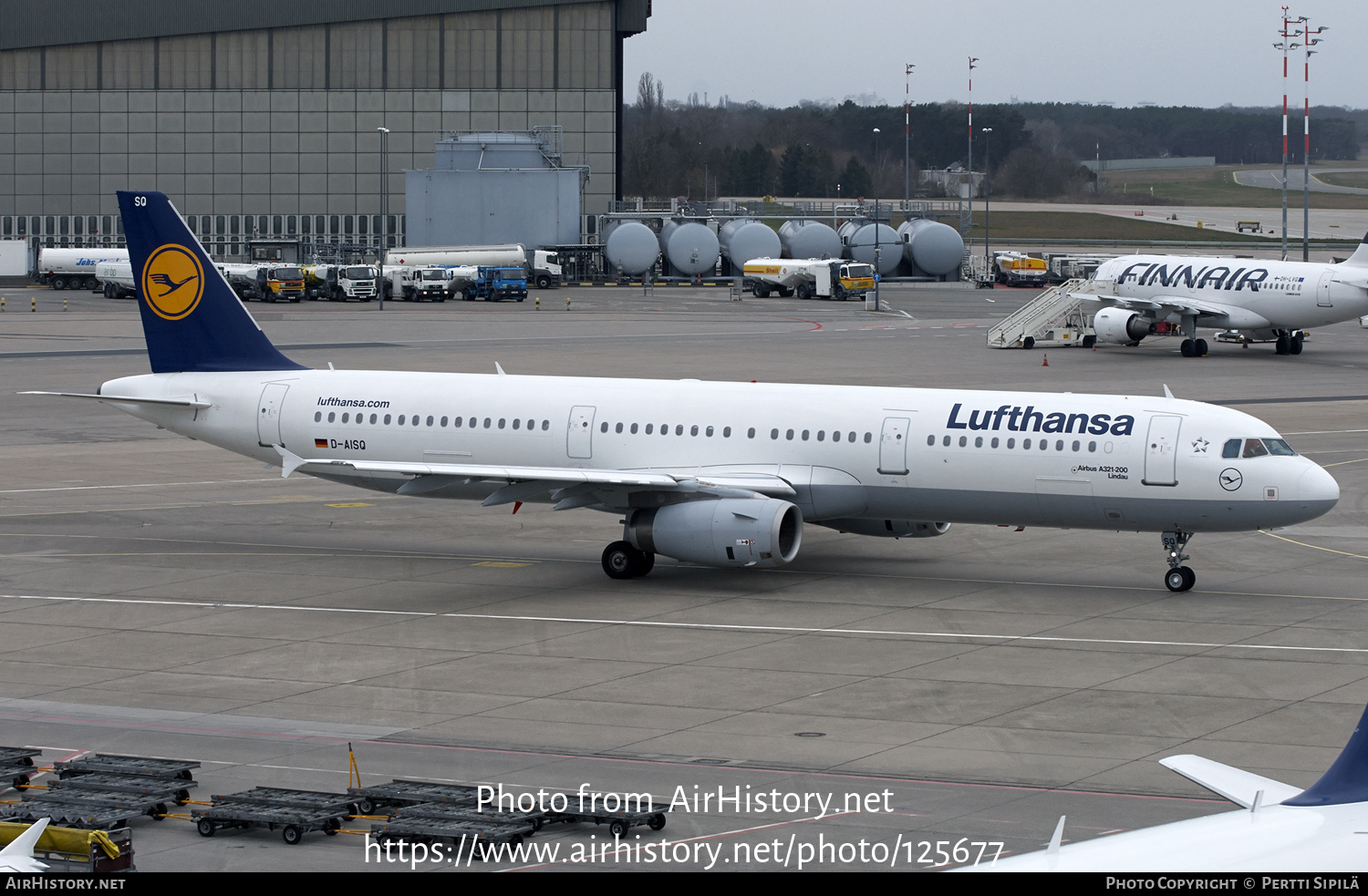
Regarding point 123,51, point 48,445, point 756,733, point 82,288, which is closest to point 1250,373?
point 48,445

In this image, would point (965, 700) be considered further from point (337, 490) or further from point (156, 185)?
point (156, 185)

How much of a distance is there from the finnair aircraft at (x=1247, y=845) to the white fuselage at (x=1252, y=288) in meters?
72.9

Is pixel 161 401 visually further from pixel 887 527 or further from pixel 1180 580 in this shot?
pixel 1180 580

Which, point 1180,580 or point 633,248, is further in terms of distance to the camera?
point 633,248

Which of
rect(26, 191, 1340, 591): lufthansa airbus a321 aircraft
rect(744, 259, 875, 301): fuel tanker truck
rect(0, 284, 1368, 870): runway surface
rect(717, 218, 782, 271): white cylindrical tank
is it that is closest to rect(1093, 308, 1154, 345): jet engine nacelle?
rect(0, 284, 1368, 870): runway surface

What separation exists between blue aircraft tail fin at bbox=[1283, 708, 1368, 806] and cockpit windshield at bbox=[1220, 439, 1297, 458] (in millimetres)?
20525

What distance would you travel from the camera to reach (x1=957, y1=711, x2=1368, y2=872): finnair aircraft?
9.08 m

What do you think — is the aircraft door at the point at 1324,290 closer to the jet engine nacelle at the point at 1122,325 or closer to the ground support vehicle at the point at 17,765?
the jet engine nacelle at the point at 1122,325

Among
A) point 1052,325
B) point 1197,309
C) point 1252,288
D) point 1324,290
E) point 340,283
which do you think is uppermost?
point 340,283

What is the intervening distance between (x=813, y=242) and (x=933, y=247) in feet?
37.2

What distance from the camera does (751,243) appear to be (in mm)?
146375

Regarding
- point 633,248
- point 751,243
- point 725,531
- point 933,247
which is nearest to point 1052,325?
point 933,247

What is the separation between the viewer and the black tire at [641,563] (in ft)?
108

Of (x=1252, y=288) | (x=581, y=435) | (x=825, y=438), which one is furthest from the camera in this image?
(x=1252, y=288)
